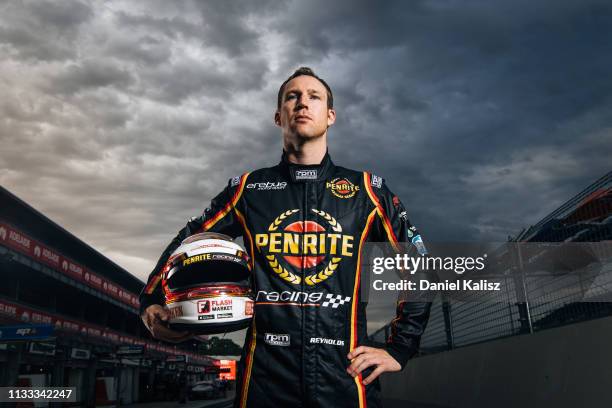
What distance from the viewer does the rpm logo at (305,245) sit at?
9.63 ft

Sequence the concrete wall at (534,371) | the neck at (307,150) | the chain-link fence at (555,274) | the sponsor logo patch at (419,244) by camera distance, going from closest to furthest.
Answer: the sponsor logo patch at (419,244) < the neck at (307,150) < the concrete wall at (534,371) < the chain-link fence at (555,274)

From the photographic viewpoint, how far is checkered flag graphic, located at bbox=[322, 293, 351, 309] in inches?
114

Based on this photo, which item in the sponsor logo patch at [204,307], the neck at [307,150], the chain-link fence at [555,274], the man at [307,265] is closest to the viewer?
the sponsor logo patch at [204,307]

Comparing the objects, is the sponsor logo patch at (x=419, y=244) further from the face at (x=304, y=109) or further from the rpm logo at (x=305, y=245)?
the face at (x=304, y=109)

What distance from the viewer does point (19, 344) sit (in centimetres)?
2114

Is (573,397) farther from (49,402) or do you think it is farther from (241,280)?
(49,402)

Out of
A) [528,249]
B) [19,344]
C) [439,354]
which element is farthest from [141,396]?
[528,249]

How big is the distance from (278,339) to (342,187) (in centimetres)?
97

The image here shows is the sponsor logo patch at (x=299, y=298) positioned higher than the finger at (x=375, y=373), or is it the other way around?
the sponsor logo patch at (x=299, y=298)

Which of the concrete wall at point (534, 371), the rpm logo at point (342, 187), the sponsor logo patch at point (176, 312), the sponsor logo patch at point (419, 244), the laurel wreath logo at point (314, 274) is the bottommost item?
the concrete wall at point (534, 371)

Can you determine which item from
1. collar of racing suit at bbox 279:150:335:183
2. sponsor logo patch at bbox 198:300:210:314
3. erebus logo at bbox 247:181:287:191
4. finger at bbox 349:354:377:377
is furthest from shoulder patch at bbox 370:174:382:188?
sponsor logo patch at bbox 198:300:210:314

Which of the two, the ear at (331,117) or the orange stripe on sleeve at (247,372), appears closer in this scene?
the orange stripe on sleeve at (247,372)

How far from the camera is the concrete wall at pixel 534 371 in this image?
5551mm

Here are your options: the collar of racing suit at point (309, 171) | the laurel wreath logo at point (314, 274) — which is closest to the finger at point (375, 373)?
the laurel wreath logo at point (314, 274)
